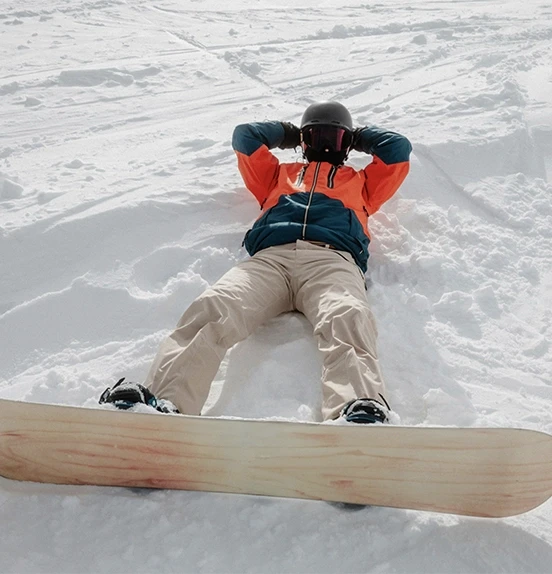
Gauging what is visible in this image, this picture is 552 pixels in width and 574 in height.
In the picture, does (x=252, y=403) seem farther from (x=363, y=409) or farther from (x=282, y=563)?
(x=282, y=563)

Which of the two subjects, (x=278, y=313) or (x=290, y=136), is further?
(x=290, y=136)

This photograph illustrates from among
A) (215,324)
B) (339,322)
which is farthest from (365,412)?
(215,324)

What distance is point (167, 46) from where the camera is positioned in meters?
6.54

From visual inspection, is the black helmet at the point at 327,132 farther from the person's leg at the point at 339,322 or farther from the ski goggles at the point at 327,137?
the person's leg at the point at 339,322

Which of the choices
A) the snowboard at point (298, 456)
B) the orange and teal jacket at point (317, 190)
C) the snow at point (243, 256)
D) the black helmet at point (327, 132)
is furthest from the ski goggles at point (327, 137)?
the snowboard at point (298, 456)

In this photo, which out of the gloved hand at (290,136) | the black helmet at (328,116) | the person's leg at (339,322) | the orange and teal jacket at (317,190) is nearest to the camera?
the person's leg at (339,322)

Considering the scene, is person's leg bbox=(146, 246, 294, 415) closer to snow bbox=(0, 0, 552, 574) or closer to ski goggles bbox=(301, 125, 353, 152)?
snow bbox=(0, 0, 552, 574)

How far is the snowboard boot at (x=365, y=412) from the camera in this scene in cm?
200

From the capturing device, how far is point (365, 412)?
6.60 ft

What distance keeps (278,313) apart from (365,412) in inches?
34.4

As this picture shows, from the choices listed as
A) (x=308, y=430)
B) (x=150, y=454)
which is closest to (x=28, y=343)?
(x=150, y=454)

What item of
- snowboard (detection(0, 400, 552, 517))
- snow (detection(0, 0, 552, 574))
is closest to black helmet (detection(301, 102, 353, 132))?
snow (detection(0, 0, 552, 574))

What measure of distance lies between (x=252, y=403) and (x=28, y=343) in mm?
1030

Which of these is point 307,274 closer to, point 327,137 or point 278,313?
point 278,313
